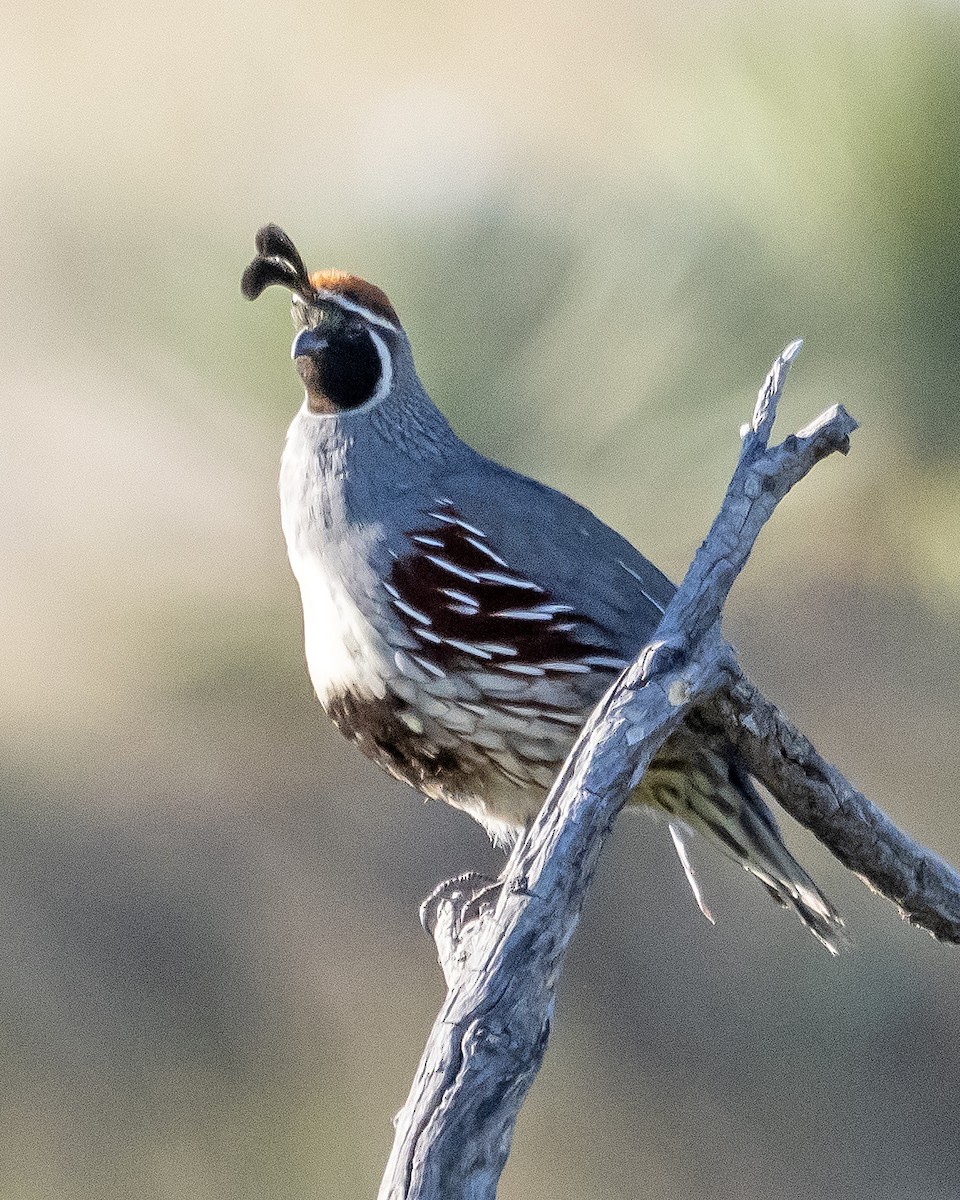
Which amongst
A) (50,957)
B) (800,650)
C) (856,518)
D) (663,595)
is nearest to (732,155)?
(856,518)

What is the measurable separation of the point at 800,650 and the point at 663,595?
1.97m

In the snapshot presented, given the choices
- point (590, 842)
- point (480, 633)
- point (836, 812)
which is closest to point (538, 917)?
point (590, 842)

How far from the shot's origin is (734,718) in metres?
1.85

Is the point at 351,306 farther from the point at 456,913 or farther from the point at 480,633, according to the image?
the point at 456,913

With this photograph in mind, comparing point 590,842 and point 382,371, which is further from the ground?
point 382,371

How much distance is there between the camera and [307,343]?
2.25 metres

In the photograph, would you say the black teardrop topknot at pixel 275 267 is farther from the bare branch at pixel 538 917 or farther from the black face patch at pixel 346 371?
the bare branch at pixel 538 917

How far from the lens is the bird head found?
7.43 ft

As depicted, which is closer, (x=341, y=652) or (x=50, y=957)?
(x=341, y=652)

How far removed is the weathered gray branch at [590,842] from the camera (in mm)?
1502

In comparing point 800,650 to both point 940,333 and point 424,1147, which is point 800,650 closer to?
point 940,333

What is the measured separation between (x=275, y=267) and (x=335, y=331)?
0.12 m

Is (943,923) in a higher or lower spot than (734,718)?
lower

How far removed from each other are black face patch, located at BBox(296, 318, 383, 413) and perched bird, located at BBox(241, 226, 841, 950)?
0.21 ft
